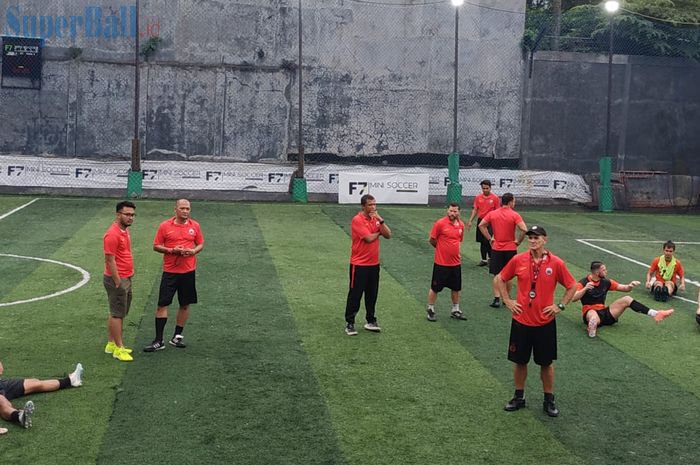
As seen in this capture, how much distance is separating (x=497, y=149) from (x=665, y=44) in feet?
26.9

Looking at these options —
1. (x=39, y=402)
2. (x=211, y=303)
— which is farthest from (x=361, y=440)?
(x=211, y=303)

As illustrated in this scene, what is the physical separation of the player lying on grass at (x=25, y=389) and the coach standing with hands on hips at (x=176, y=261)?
4.96 ft

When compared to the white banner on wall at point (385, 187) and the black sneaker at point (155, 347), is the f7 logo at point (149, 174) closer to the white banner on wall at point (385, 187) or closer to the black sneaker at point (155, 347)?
the white banner on wall at point (385, 187)

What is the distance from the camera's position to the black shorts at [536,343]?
1132cm

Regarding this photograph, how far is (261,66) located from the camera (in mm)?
39125

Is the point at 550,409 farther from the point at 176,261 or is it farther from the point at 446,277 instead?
the point at 176,261

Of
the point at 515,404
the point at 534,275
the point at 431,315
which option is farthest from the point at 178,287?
the point at 534,275

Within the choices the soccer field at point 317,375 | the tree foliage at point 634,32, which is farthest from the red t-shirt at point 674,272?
the tree foliage at point 634,32

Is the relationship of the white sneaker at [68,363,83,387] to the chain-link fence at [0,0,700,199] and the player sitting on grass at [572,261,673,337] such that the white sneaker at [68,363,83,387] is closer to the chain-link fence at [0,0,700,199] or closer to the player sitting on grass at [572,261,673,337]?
the player sitting on grass at [572,261,673,337]

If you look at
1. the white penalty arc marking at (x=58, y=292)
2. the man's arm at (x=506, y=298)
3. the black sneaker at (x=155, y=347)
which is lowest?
the black sneaker at (x=155, y=347)

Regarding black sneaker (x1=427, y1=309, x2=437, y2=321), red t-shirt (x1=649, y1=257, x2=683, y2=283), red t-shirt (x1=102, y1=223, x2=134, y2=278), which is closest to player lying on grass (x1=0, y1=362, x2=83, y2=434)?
red t-shirt (x1=102, y1=223, x2=134, y2=278)

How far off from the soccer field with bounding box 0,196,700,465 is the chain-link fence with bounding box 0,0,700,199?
1685cm

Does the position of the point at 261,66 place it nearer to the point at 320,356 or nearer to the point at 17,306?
the point at 17,306

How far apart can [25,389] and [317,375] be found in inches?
143
